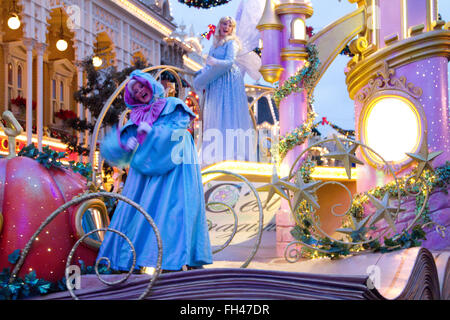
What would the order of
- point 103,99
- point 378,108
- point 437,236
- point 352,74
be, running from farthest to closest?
point 103,99 → point 352,74 → point 378,108 → point 437,236

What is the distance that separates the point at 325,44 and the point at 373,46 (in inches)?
39.4

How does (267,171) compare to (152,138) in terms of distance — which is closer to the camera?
(152,138)

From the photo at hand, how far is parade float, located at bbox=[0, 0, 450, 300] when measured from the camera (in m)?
2.05

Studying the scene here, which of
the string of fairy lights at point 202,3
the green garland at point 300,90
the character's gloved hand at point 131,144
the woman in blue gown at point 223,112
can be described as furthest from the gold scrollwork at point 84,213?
the string of fairy lights at point 202,3

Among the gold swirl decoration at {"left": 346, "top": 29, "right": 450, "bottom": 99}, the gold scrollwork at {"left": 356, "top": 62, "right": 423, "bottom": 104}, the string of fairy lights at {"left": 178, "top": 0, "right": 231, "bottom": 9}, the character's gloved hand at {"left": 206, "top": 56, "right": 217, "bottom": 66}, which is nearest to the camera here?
the gold swirl decoration at {"left": 346, "top": 29, "right": 450, "bottom": 99}

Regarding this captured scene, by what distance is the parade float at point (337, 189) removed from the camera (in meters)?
2.05

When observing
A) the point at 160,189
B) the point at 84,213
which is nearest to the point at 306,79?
the point at 160,189

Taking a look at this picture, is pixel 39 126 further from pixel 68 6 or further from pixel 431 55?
pixel 431 55

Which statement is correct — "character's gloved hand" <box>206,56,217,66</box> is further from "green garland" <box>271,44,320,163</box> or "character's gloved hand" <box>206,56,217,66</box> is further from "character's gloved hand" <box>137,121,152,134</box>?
"character's gloved hand" <box>137,121,152,134</box>

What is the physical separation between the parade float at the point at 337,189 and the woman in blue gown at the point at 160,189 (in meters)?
0.22

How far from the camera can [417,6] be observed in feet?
17.3

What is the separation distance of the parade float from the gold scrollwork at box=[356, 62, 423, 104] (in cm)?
1

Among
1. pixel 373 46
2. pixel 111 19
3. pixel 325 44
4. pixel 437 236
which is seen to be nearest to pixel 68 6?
pixel 111 19

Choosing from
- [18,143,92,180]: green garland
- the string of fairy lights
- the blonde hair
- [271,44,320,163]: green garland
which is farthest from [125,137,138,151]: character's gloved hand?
the string of fairy lights
